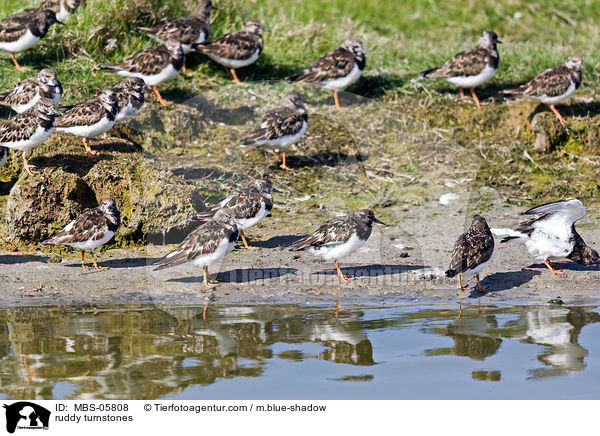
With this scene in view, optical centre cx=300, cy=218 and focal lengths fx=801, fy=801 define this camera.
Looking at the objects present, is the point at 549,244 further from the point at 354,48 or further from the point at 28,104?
the point at 28,104

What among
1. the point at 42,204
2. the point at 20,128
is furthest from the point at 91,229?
the point at 20,128

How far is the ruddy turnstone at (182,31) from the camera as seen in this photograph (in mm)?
15613

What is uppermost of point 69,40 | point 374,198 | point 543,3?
point 543,3

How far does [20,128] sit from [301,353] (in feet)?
19.8

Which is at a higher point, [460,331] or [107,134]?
[107,134]

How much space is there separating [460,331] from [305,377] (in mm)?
Answer: 2114

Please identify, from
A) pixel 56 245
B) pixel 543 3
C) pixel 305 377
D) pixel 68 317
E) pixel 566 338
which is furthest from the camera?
pixel 543 3

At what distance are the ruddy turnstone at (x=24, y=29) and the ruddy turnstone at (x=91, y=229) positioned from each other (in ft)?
17.4

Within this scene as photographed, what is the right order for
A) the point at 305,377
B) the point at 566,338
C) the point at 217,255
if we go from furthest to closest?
the point at 217,255 → the point at 566,338 → the point at 305,377

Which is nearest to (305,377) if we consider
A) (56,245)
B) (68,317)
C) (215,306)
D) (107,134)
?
(215,306)

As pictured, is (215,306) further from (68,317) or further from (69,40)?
(69,40)

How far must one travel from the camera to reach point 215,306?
9570mm

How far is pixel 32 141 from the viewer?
1155 cm

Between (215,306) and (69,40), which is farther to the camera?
(69,40)
